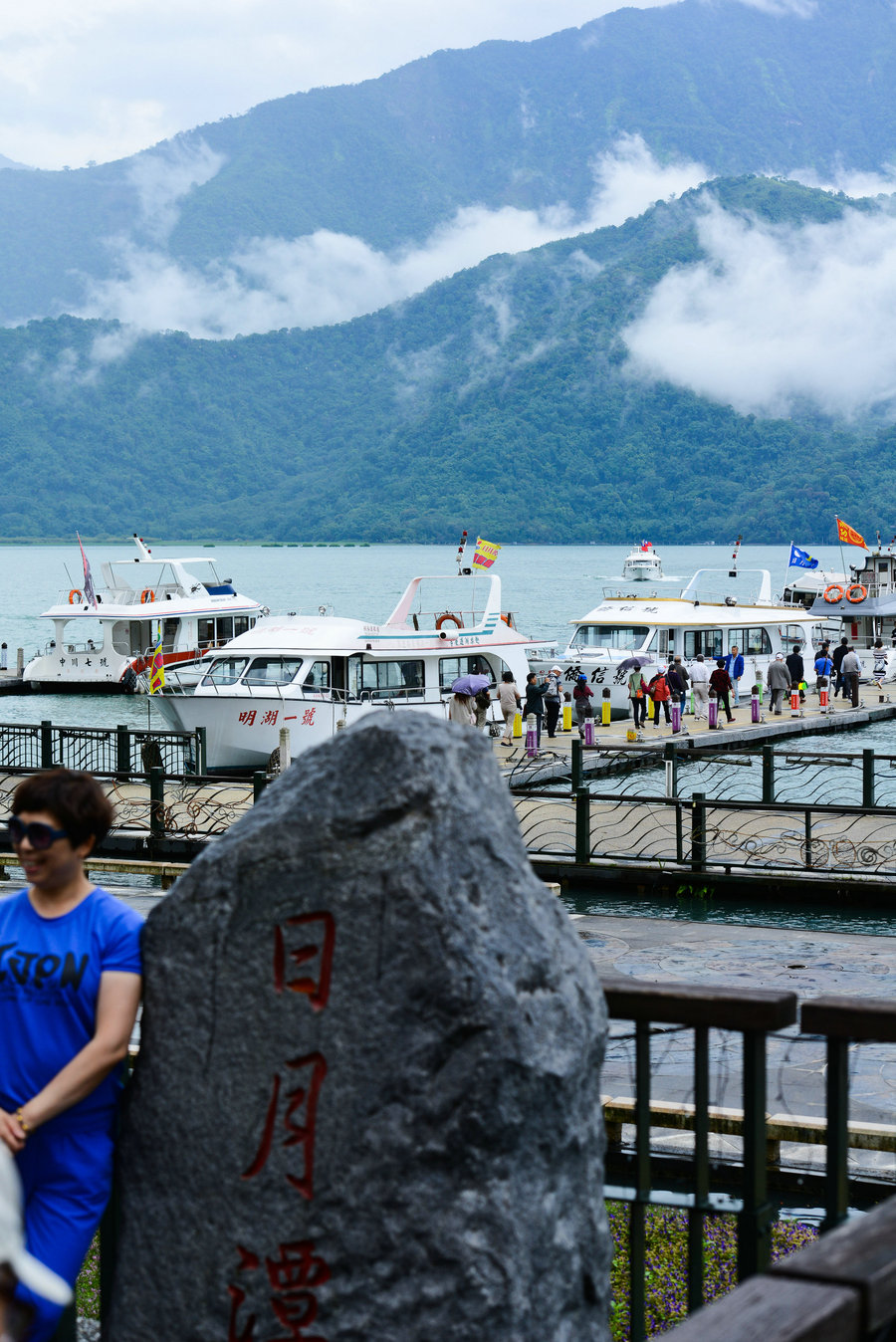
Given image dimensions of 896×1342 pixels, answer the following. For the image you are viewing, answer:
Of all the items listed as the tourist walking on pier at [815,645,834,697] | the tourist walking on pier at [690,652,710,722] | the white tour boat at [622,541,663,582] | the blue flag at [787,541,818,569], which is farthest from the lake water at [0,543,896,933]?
the white tour boat at [622,541,663,582]

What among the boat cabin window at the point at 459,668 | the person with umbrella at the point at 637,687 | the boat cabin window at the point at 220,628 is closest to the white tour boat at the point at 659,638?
the person with umbrella at the point at 637,687

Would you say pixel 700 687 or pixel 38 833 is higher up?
pixel 38 833

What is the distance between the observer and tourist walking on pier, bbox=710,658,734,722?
3359 cm

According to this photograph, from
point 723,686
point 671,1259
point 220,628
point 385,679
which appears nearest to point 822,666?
point 723,686

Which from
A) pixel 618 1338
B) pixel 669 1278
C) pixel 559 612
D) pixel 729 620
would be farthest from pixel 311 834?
pixel 559 612

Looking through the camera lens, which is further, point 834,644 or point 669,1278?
point 834,644

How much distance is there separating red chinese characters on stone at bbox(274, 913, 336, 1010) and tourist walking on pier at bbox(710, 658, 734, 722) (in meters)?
31.2

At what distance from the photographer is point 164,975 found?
3104 millimetres

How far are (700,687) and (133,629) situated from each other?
2322 cm

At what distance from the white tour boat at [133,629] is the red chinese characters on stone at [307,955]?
44.7 m

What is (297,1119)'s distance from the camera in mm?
2924

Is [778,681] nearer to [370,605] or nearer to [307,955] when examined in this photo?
[307,955]

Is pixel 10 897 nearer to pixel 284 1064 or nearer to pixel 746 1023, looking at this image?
pixel 284 1064

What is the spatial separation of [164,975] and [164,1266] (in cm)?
59
